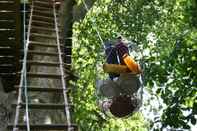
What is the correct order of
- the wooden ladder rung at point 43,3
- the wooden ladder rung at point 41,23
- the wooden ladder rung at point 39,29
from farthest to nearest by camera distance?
the wooden ladder rung at point 43,3 < the wooden ladder rung at point 41,23 < the wooden ladder rung at point 39,29

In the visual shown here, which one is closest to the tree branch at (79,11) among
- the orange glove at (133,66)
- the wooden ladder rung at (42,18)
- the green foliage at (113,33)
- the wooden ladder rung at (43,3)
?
the wooden ladder rung at (42,18)

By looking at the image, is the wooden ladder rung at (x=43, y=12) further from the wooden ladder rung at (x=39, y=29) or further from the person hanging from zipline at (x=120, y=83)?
the person hanging from zipline at (x=120, y=83)

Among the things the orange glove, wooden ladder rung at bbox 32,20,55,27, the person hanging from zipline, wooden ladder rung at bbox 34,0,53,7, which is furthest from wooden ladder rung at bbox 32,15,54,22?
the orange glove

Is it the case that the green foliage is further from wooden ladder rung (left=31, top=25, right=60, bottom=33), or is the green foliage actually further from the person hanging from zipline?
the person hanging from zipline

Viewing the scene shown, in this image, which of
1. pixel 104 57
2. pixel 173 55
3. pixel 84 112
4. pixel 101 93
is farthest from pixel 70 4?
pixel 84 112

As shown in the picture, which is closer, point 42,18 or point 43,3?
point 42,18

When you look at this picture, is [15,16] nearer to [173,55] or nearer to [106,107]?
[106,107]

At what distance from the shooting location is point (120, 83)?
6062 millimetres

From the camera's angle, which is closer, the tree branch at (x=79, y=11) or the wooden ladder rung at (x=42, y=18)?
the wooden ladder rung at (x=42, y=18)

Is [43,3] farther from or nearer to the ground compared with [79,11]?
farther from the ground

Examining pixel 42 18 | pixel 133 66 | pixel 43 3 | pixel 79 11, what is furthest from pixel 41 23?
pixel 133 66

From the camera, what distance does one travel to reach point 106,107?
6.34m

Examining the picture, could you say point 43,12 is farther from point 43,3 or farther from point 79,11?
point 79,11

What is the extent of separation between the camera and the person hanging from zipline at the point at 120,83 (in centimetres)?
600
